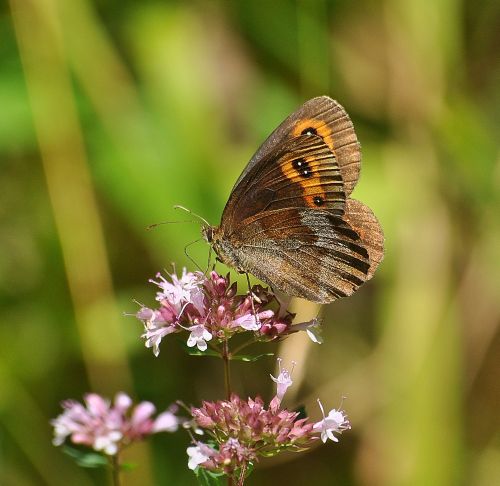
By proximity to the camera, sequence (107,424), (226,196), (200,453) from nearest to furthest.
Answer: (200,453) < (107,424) < (226,196)

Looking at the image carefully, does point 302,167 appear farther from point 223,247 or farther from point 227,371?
point 227,371

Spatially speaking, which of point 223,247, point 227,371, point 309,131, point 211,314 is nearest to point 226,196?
point 223,247

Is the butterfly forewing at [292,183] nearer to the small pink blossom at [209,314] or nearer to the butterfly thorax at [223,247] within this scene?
the butterfly thorax at [223,247]

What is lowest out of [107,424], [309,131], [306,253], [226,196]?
[107,424]

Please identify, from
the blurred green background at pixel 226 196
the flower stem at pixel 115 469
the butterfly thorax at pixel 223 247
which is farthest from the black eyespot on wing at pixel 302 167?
the flower stem at pixel 115 469

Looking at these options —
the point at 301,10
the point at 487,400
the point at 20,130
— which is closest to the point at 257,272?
the point at 20,130

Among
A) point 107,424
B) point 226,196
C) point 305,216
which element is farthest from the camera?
point 226,196
